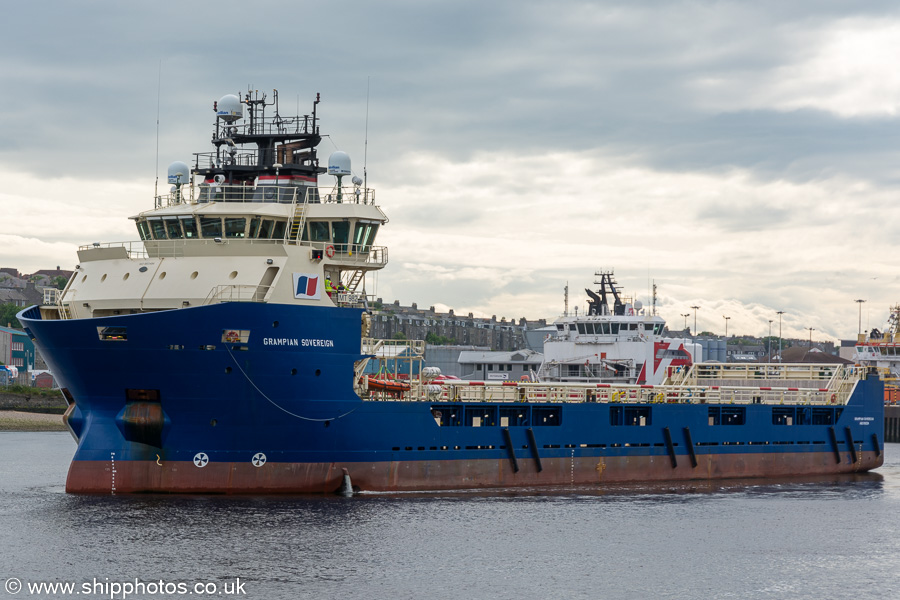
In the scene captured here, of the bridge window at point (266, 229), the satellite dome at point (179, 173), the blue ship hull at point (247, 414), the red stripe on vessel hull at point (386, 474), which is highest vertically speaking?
the satellite dome at point (179, 173)

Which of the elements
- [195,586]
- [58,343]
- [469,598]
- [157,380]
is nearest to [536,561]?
[469,598]

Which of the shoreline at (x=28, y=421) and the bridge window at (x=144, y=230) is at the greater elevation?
the bridge window at (x=144, y=230)

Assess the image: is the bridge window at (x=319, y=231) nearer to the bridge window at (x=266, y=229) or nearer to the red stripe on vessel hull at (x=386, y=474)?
the bridge window at (x=266, y=229)

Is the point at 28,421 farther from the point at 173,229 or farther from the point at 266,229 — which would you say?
the point at 266,229

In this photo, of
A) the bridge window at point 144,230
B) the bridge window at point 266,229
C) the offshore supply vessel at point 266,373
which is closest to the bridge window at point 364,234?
the offshore supply vessel at point 266,373

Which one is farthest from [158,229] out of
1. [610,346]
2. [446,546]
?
[610,346]

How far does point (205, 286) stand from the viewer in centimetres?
3409

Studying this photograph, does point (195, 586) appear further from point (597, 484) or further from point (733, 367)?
point (733, 367)

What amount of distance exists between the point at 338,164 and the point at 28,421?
5554cm

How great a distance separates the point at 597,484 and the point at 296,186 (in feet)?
50.1
